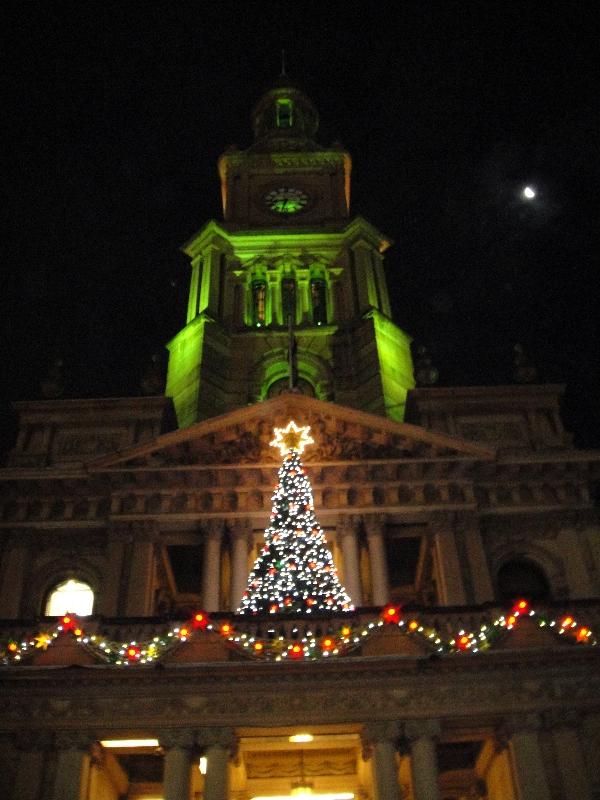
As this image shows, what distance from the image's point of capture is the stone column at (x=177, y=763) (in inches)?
707

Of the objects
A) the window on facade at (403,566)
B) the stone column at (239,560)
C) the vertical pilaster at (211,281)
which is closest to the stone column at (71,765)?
the stone column at (239,560)

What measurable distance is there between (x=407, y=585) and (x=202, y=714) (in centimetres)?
1424

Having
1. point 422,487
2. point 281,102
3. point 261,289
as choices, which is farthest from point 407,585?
point 281,102

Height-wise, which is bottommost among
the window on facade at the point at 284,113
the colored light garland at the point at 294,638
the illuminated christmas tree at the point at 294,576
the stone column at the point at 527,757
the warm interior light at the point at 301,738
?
the stone column at the point at 527,757

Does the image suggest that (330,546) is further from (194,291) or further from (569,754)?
(194,291)

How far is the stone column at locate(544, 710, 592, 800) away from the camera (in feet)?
58.5

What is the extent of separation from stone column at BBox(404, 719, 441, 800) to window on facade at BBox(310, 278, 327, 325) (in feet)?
81.0

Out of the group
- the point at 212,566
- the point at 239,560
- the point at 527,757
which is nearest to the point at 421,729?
the point at 527,757

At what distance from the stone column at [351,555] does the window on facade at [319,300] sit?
14588 mm

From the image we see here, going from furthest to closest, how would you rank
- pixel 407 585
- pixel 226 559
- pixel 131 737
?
1. pixel 407 585
2. pixel 226 559
3. pixel 131 737

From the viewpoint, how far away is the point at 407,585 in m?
31.9

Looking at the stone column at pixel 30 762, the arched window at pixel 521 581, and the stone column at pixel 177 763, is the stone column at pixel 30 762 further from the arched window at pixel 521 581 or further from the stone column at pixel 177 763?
the arched window at pixel 521 581

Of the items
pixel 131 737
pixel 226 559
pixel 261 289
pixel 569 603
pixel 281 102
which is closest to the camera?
pixel 131 737

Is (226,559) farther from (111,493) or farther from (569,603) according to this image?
(569,603)
